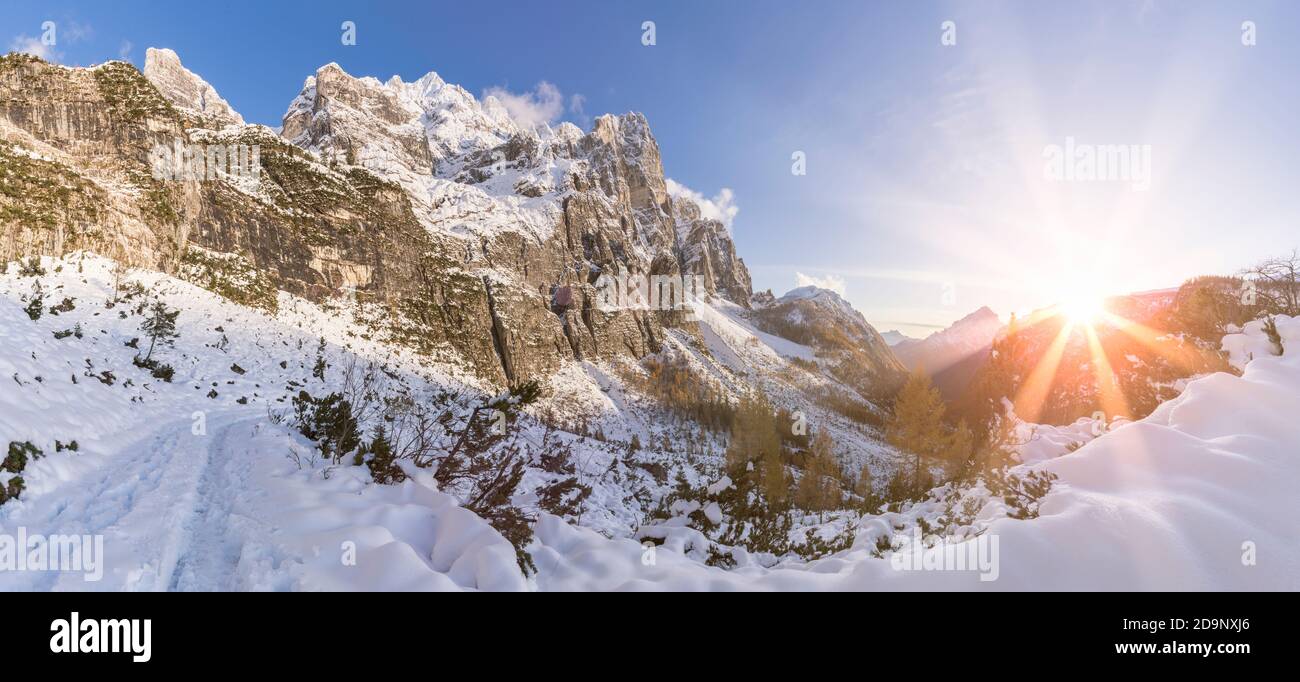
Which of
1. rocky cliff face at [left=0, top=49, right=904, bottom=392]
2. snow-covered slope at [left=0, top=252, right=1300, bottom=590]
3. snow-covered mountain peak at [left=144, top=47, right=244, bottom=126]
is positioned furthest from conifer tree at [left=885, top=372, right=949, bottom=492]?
snow-covered mountain peak at [left=144, top=47, right=244, bottom=126]

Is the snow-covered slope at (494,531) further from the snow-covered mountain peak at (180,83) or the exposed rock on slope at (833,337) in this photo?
the exposed rock on slope at (833,337)

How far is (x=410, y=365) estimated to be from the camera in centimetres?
3497

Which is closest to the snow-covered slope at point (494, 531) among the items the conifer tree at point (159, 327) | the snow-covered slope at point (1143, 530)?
the snow-covered slope at point (1143, 530)

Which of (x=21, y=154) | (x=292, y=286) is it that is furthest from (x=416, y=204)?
(x=21, y=154)

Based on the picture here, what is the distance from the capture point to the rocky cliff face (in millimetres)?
24234

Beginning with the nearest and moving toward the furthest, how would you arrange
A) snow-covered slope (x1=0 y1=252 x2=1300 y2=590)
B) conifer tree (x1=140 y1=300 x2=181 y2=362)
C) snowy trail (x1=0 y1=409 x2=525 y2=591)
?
snow-covered slope (x1=0 y1=252 x2=1300 y2=590) < snowy trail (x1=0 y1=409 x2=525 y2=591) < conifer tree (x1=140 y1=300 x2=181 y2=362)

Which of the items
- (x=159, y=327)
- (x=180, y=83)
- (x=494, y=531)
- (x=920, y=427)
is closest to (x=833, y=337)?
(x=920, y=427)

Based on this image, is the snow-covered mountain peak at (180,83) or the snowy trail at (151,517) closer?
the snowy trail at (151,517)

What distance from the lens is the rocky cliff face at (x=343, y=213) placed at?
24.2 meters

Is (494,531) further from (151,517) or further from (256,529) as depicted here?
(151,517)

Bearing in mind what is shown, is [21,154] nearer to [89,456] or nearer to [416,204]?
[89,456]

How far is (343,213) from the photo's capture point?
44.7 m

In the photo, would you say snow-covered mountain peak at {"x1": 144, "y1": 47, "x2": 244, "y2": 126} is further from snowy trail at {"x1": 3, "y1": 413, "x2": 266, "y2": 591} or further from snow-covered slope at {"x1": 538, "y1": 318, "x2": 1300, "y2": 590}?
snow-covered slope at {"x1": 538, "y1": 318, "x2": 1300, "y2": 590}

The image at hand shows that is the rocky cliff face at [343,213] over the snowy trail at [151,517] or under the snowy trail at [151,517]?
over
